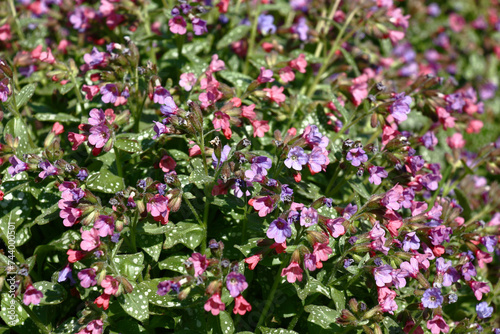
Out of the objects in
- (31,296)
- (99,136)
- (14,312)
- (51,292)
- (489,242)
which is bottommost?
(14,312)

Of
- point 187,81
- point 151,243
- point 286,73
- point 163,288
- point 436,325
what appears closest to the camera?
point 163,288

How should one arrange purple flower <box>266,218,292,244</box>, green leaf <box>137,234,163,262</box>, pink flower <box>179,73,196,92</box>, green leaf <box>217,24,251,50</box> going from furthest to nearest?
green leaf <box>217,24,251,50</box>, pink flower <box>179,73,196,92</box>, green leaf <box>137,234,163,262</box>, purple flower <box>266,218,292,244</box>

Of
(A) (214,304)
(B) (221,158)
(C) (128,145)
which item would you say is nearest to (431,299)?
(A) (214,304)

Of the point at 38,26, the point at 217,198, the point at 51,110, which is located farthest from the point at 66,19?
the point at 217,198

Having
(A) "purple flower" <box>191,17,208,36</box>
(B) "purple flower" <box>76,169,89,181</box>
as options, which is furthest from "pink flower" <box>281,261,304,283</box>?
(A) "purple flower" <box>191,17,208,36</box>

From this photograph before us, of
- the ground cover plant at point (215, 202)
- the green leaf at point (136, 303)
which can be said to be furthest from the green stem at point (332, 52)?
the green leaf at point (136, 303)

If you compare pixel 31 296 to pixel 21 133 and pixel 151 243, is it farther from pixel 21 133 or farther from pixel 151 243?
pixel 21 133

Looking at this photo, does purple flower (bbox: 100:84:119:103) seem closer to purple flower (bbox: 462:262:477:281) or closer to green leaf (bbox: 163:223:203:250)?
green leaf (bbox: 163:223:203:250)
